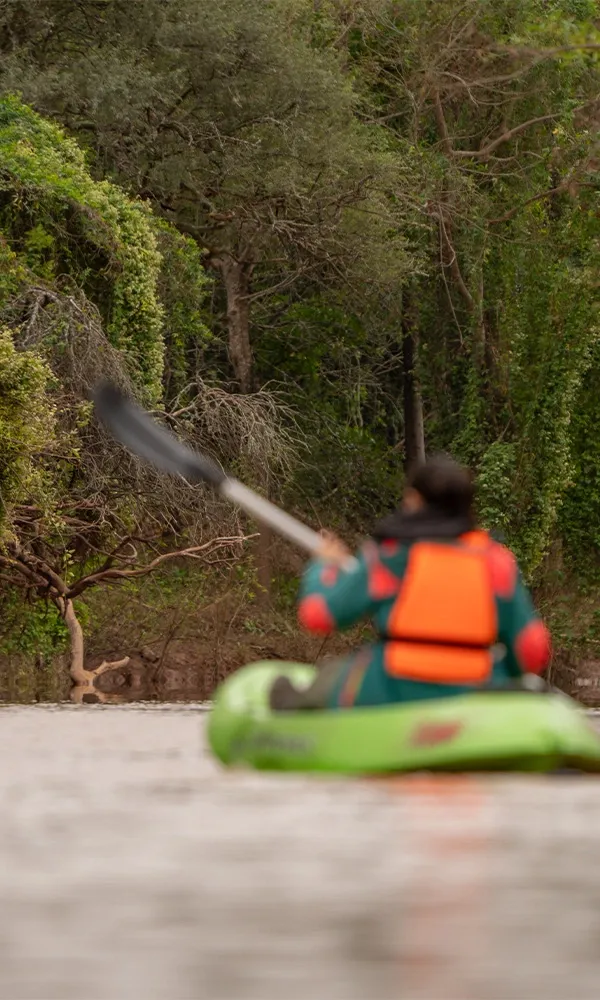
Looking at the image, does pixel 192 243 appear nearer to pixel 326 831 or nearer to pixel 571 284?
pixel 571 284

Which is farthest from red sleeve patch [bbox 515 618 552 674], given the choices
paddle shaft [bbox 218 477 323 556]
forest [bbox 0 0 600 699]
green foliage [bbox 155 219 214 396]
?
green foliage [bbox 155 219 214 396]

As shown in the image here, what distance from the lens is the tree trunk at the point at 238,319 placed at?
38.2m

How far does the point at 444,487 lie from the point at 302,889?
2919mm

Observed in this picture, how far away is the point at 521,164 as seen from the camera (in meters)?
38.2

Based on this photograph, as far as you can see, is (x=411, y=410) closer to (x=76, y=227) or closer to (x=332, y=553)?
(x=76, y=227)

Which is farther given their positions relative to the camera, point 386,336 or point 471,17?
point 386,336

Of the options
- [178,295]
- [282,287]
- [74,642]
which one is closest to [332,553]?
[74,642]

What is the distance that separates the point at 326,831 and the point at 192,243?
28.1 meters

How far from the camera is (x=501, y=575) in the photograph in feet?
27.4

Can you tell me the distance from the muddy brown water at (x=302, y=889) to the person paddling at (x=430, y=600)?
18.5 inches

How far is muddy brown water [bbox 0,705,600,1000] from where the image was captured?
15.0 feet

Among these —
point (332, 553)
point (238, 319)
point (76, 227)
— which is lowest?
point (238, 319)

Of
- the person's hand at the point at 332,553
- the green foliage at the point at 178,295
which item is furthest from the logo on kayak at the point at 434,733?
the green foliage at the point at 178,295

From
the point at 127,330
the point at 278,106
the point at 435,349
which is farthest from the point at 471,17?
the point at 127,330
